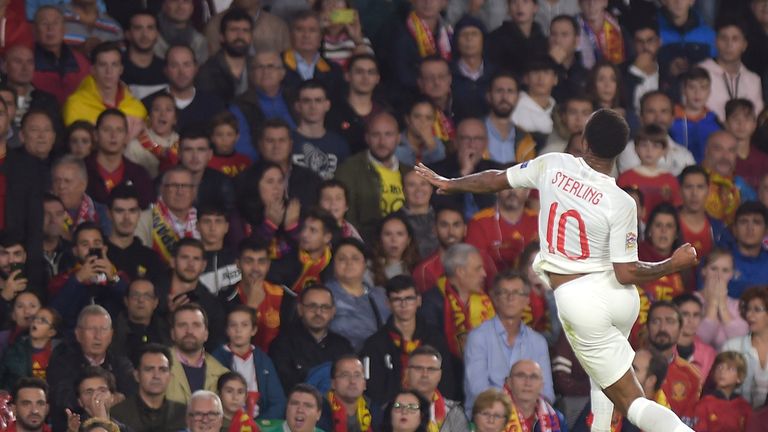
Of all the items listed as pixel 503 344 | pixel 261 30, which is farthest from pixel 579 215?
pixel 261 30

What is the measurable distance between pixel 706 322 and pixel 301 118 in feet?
10.7

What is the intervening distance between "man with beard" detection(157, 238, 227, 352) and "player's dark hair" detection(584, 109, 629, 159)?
155 inches

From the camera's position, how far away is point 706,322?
1342 centimetres

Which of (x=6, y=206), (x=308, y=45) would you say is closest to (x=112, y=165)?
(x=6, y=206)

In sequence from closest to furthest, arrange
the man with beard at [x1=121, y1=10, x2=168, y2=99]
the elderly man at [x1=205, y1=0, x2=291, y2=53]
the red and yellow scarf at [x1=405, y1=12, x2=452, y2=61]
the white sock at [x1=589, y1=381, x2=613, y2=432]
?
the white sock at [x1=589, y1=381, x2=613, y2=432] → the man with beard at [x1=121, y1=10, x2=168, y2=99] → the elderly man at [x1=205, y1=0, x2=291, y2=53] → the red and yellow scarf at [x1=405, y1=12, x2=452, y2=61]

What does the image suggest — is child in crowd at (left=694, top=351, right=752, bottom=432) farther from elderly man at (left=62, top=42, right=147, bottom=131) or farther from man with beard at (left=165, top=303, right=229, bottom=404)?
elderly man at (left=62, top=42, right=147, bottom=131)

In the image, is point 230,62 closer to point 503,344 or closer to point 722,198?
point 503,344

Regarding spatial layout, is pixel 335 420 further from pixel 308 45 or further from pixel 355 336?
pixel 308 45

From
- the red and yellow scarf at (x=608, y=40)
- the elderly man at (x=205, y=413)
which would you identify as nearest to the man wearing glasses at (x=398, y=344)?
the elderly man at (x=205, y=413)

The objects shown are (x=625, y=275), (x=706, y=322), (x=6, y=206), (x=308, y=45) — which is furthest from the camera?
(x=308, y=45)

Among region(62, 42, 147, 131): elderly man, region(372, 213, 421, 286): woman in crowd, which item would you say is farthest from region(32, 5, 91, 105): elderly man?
region(372, 213, 421, 286): woman in crowd

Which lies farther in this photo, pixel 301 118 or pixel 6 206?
pixel 301 118

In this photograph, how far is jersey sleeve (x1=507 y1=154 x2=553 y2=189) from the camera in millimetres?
9359

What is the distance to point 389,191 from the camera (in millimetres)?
13609
